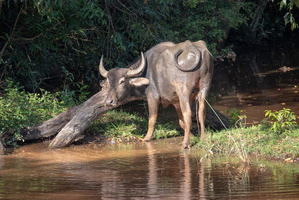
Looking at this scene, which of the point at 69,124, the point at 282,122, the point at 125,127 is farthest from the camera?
the point at 125,127

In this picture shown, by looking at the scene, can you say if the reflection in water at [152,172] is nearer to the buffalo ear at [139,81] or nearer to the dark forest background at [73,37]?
the buffalo ear at [139,81]

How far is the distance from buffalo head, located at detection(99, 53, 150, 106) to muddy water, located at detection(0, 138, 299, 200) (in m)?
0.95

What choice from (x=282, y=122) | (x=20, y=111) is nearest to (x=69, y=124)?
(x=20, y=111)

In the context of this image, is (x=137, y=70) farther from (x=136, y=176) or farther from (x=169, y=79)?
(x=136, y=176)

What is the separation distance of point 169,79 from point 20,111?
2.77 m

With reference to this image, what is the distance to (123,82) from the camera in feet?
32.4

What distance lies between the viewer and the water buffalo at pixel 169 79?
30.0 feet

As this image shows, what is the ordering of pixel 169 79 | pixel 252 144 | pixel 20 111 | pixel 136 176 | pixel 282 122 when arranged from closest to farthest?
1. pixel 136 176
2. pixel 252 144
3. pixel 282 122
4. pixel 169 79
5. pixel 20 111

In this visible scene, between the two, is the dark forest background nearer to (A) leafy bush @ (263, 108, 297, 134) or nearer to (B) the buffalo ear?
(B) the buffalo ear

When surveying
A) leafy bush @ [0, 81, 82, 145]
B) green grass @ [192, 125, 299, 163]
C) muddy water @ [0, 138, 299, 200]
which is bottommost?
muddy water @ [0, 138, 299, 200]

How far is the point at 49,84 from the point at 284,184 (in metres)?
9.31

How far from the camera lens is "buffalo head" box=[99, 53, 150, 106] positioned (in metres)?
9.77

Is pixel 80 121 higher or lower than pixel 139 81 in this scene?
lower

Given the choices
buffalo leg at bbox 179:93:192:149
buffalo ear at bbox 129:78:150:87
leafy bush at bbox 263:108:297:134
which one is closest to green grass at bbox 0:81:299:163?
leafy bush at bbox 263:108:297:134
